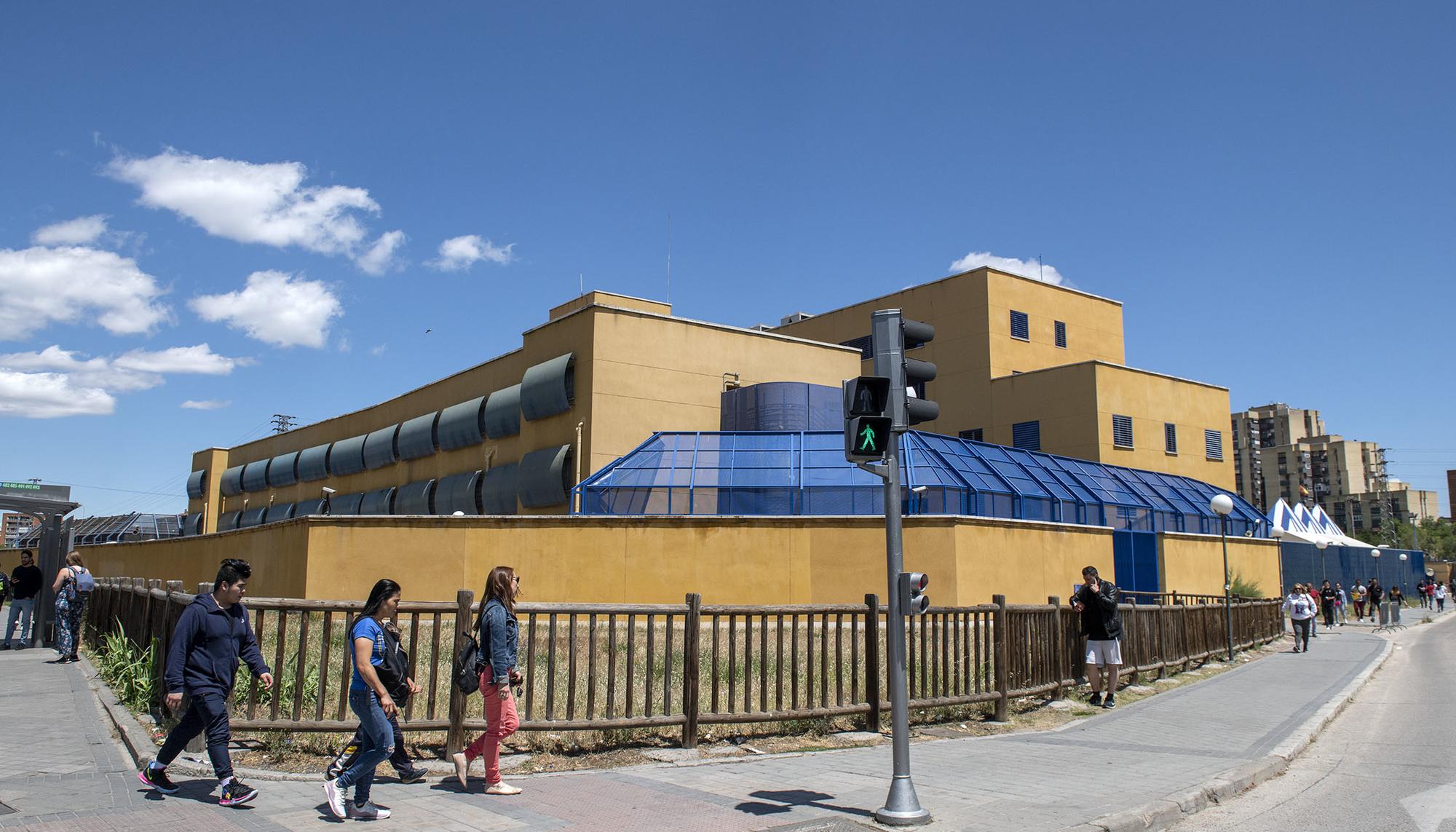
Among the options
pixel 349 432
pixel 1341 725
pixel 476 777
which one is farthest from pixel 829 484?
pixel 349 432

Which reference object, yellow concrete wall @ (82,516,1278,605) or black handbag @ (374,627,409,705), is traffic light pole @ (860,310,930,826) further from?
yellow concrete wall @ (82,516,1278,605)

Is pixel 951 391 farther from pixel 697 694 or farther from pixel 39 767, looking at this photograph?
pixel 39 767

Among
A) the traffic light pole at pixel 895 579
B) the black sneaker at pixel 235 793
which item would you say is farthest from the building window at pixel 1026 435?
the black sneaker at pixel 235 793

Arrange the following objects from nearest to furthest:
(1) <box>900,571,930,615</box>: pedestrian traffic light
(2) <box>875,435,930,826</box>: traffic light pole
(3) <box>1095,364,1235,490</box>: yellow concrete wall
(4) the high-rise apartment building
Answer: (2) <box>875,435,930,826</box>: traffic light pole < (1) <box>900,571,930,615</box>: pedestrian traffic light < (3) <box>1095,364,1235,490</box>: yellow concrete wall < (4) the high-rise apartment building

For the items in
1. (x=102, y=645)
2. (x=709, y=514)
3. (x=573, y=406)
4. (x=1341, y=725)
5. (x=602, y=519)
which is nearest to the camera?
(x=1341, y=725)

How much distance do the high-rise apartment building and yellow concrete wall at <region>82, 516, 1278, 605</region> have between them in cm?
13286

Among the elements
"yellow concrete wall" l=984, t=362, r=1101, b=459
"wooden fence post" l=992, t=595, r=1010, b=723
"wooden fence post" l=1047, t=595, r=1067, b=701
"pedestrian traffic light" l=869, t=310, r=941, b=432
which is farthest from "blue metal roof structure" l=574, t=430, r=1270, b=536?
"pedestrian traffic light" l=869, t=310, r=941, b=432

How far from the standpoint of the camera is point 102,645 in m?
16.8

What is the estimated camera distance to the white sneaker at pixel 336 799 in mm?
6844

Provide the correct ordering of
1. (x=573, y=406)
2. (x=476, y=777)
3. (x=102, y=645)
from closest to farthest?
(x=476, y=777)
(x=102, y=645)
(x=573, y=406)

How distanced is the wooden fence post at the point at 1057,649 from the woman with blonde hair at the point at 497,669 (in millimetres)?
8145

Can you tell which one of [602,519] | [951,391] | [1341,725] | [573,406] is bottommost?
[1341,725]

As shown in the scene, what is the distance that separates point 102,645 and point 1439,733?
774 inches

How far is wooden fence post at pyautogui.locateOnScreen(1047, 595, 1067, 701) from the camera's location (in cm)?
1341
